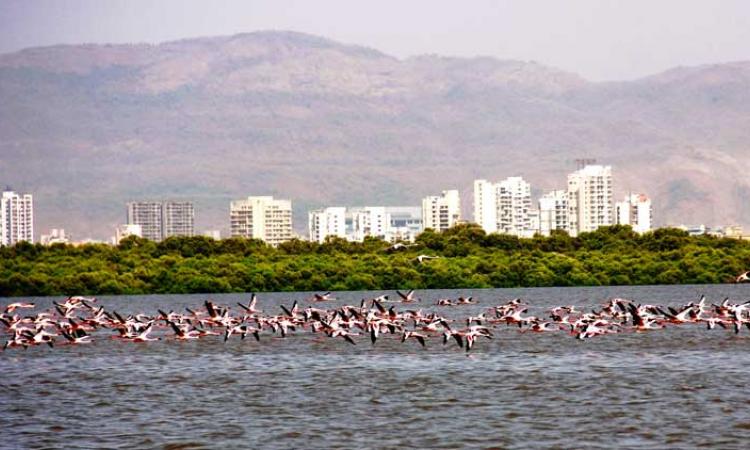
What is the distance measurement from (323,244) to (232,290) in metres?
20.9

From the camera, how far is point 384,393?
3641cm

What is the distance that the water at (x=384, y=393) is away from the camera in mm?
29328

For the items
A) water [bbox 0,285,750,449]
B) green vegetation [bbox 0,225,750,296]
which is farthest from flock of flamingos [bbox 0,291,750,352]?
green vegetation [bbox 0,225,750,296]

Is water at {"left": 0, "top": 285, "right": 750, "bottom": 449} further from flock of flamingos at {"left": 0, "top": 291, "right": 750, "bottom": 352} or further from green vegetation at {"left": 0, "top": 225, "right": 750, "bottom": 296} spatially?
green vegetation at {"left": 0, "top": 225, "right": 750, "bottom": 296}

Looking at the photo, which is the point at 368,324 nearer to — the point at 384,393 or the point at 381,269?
the point at 384,393

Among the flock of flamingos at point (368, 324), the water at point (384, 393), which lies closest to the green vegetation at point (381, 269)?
the flock of flamingos at point (368, 324)

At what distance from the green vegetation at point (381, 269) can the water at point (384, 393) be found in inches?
1504

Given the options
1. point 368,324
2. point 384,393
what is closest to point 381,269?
point 368,324

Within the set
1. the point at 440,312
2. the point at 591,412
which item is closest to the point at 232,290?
the point at 440,312

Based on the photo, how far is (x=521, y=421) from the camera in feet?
102

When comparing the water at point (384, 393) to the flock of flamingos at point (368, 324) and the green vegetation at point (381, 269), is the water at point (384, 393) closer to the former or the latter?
the flock of flamingos at point (368, 324)

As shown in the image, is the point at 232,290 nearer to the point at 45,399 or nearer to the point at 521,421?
the point at 45,399

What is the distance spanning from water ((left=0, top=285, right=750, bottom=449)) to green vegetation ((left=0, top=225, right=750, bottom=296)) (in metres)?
38.2

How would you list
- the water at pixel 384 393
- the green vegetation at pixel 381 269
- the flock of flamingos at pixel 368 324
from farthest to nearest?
1. the green vegetation at pixel 381 269
2. the flock of flamingos at pixel 368 324
3. the water at pixel 384 393
